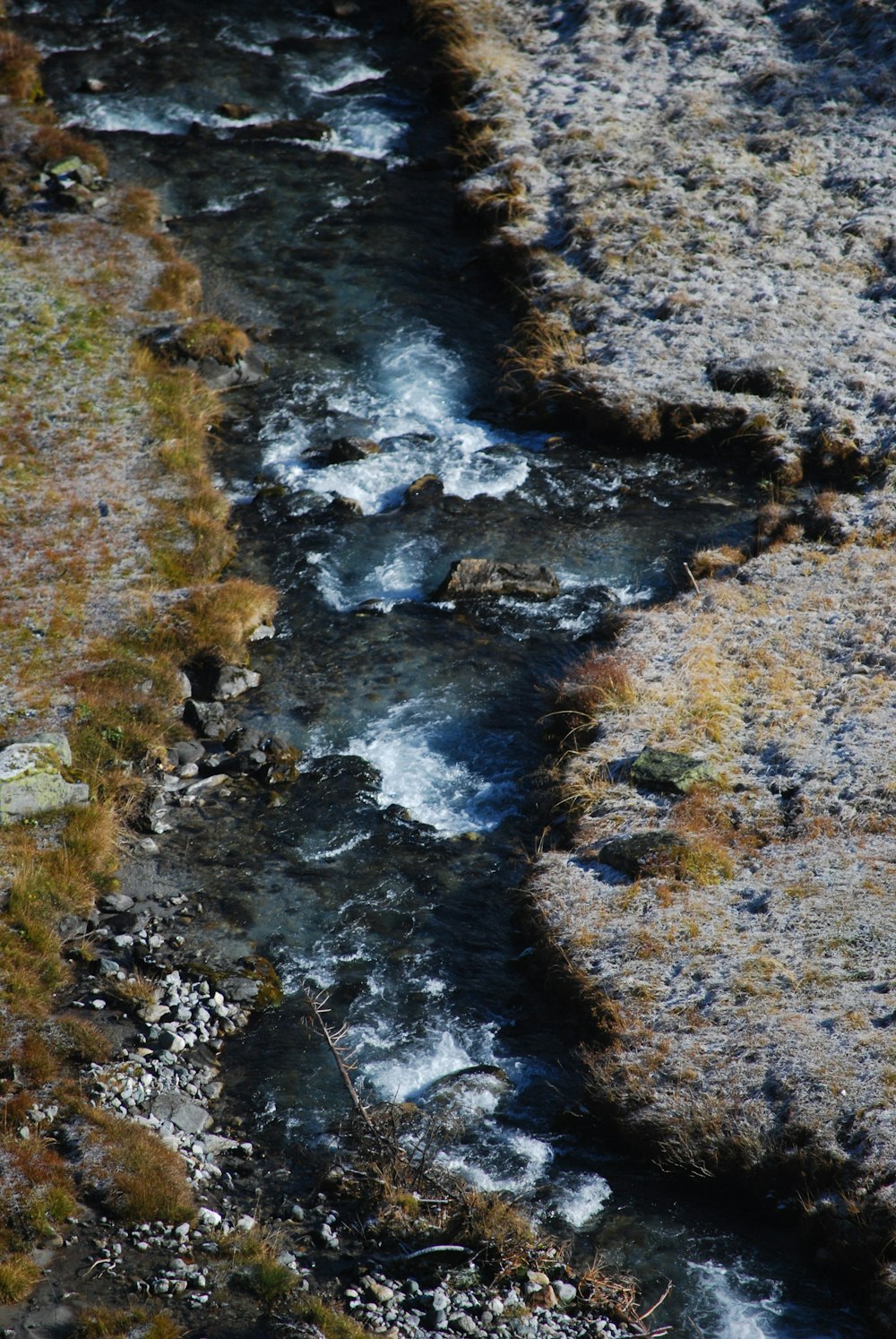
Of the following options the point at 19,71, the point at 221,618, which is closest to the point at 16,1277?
the point at 221,618

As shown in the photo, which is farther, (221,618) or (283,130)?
(283,130)

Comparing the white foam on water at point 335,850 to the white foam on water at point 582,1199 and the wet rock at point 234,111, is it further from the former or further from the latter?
the wet rock at point 234,111

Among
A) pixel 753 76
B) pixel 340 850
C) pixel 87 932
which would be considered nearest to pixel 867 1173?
pixel 340 850

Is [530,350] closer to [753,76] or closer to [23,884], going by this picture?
[753,76]

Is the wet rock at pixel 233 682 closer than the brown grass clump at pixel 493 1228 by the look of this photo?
No

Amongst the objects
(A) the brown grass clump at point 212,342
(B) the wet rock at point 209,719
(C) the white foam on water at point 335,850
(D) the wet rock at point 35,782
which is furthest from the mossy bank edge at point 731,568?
(D) the wet rock at point 35,782

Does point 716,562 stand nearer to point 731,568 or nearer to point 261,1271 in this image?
point 731,568
